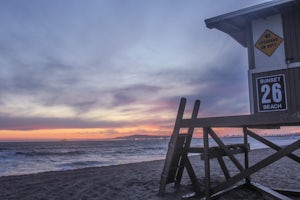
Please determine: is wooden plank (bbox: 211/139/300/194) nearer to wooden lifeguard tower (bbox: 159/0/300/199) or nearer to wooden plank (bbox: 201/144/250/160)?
wooden lifeguard tower (bbox: 159/0/300/199)

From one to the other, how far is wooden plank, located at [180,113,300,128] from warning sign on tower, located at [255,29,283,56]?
4.89 ft

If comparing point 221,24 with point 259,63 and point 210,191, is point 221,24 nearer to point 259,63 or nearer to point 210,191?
point 259,63

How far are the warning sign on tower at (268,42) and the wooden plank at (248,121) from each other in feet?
4.89

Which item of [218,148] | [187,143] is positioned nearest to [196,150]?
[187,143]

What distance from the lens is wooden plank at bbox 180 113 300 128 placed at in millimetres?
6242

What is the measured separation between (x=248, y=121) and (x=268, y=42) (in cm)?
190

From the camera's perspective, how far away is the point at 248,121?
6688mm

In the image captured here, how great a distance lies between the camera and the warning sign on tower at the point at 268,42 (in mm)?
6758

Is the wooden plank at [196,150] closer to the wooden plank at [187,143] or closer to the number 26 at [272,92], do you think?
the wooden plank at [187,143]

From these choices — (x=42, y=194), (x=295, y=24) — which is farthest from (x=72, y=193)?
Answer: (x=295, y=24)

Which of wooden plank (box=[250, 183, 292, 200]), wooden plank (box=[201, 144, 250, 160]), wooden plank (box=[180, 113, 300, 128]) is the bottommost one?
wooden plank (box=[250, 183, 292, 200])

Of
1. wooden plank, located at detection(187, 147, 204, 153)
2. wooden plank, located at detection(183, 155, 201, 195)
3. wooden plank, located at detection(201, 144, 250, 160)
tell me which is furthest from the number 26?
wooden plank, located at detection(183, 155, 201, 195)

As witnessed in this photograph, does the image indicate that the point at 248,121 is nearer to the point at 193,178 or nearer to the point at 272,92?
the point at 272,92

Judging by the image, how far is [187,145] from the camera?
28.1 ft
